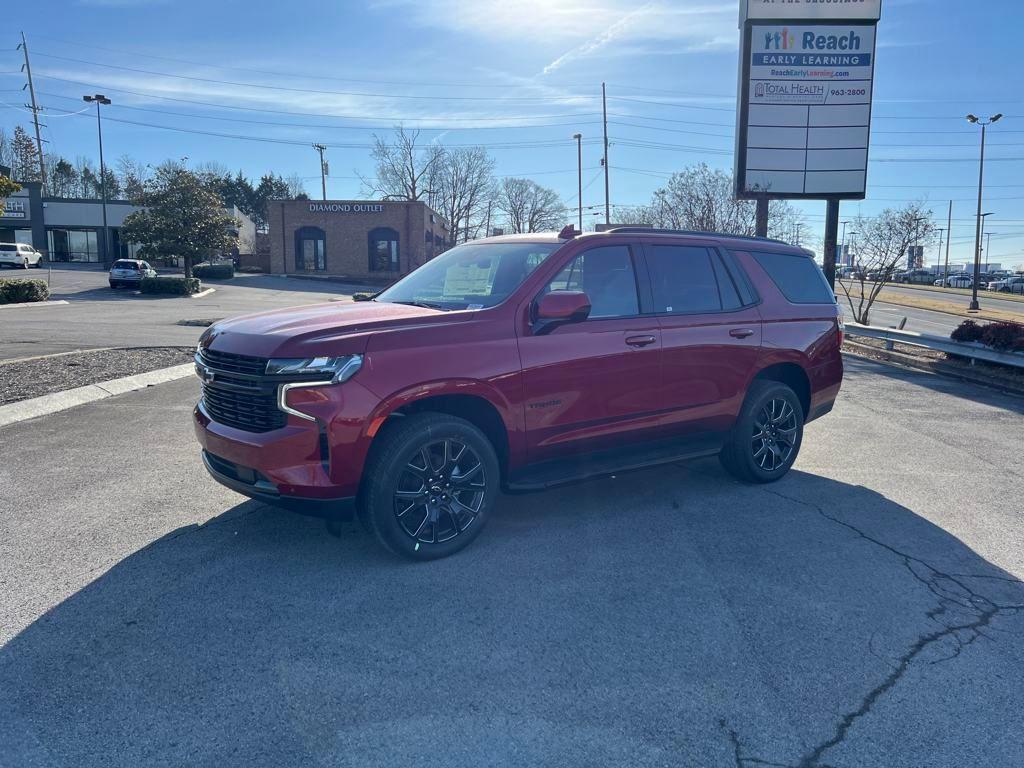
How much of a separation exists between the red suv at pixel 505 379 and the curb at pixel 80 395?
3.46m

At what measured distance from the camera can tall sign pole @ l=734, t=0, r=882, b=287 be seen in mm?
18266

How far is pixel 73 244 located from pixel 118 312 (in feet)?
142

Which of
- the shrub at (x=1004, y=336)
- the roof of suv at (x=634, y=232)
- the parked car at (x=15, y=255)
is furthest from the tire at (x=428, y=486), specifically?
the parked car at (x=15, y=255)

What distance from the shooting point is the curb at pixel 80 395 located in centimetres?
816

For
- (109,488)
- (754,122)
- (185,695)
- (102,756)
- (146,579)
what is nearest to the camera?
(102,756)

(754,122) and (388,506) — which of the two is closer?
(388,506)

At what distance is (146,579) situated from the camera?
168 inches

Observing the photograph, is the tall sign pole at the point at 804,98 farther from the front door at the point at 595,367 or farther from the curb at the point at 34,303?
the curb at the point at 34,303

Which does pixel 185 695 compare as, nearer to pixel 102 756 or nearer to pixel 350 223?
pixel 102 756

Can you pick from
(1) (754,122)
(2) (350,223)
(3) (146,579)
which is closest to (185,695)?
(3) (146,579)

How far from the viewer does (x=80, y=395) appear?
923cm

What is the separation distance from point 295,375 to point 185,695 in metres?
1.67

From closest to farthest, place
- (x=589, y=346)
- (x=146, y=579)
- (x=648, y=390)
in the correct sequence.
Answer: (x=146, y=579), (x=589, y=346), (x=648, y=390)

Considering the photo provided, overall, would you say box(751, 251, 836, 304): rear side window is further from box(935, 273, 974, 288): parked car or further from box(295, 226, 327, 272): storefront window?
box(935, 273, 974, 288): parked car
